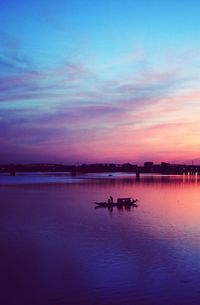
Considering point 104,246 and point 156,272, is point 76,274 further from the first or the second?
point 104,246

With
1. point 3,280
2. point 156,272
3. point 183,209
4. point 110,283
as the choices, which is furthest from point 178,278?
point 183,209

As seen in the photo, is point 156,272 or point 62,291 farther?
point 156,272

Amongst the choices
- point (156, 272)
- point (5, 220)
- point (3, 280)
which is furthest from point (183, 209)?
point (3, 280)

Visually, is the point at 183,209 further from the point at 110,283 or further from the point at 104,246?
the point at 110,283

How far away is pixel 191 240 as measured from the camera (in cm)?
3148

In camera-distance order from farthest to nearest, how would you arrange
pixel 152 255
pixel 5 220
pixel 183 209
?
pixel 183 209, pixel 5 220, pixel 152 255

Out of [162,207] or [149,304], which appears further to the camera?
[162,207]

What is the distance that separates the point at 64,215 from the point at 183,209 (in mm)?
16120

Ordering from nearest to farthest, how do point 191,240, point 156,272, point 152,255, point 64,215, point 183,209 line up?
1. point 156,272
2. point 152,255
3. point 191,240
4. point 64,215
5. point 183,209

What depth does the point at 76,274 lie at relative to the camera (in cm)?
2198

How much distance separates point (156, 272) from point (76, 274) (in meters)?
4.18

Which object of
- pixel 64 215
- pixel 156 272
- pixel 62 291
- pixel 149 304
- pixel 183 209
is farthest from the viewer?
pixel 183 209

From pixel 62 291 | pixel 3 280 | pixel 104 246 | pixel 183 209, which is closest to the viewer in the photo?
pixel 62 291

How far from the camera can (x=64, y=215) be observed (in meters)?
48.7
